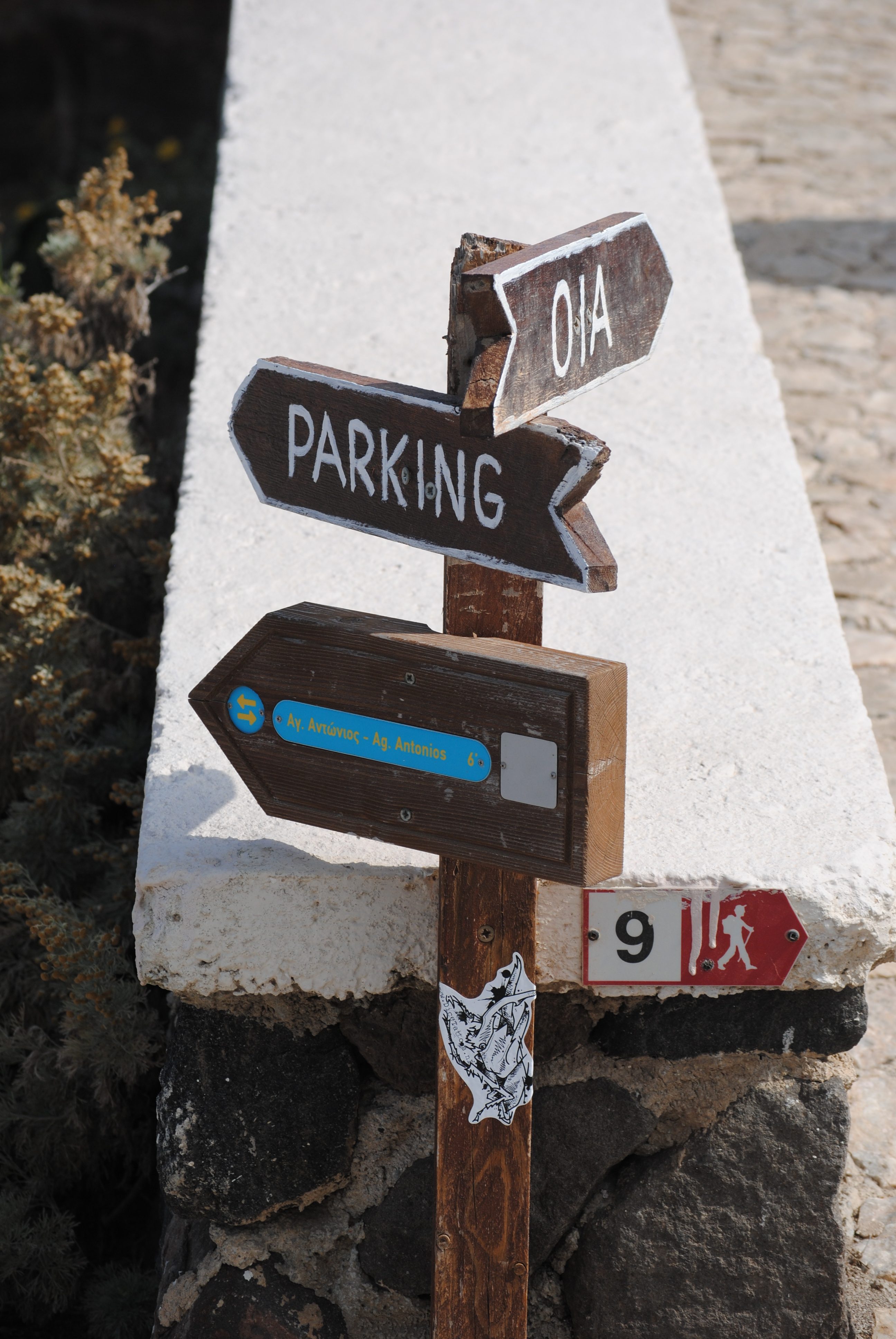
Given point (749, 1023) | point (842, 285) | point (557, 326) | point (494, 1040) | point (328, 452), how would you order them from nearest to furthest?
point (557, 326) → point (328, 452) → point (494, 1040) → point (749, 1023) → point (842, 285)

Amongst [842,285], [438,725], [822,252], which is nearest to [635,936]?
[438,725]

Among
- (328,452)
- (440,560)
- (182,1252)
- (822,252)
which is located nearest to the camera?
(328,452)

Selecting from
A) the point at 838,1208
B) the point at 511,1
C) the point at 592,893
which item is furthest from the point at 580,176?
the point at 838,1208

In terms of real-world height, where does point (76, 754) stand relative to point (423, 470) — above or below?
below

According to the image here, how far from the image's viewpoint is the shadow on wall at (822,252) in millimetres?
4836

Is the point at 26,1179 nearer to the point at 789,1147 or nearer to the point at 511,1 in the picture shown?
the point at 789,1147

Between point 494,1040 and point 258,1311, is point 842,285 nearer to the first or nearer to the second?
point 494,1040

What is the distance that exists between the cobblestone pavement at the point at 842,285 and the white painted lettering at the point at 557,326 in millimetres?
1466

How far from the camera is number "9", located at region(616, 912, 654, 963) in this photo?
6.29 feet

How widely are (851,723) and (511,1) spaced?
382cm

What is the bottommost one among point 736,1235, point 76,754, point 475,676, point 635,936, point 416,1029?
point 736,1235

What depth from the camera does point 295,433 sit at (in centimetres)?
161

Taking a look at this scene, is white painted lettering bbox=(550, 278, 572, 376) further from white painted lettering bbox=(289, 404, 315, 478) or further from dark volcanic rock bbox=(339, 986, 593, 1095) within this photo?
dark volcanic rock bbox=(339, 986, 593, 1095)

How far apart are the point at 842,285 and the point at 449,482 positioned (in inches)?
149
